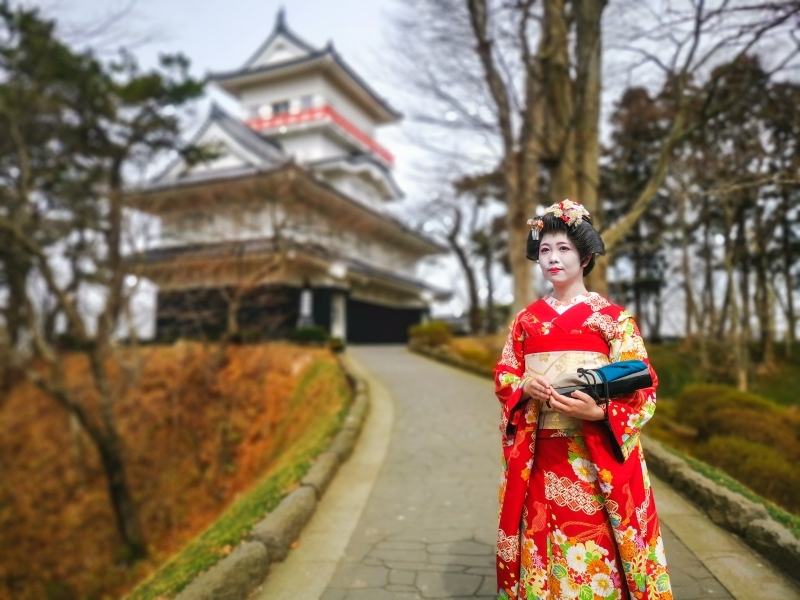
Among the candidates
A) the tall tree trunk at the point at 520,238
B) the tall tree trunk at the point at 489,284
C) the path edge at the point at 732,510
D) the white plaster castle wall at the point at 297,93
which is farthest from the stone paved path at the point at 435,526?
the white plaster castle wall at the point at 297,93

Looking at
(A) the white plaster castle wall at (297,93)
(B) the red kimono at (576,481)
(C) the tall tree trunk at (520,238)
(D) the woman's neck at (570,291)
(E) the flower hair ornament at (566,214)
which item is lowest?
(B) the red kimono at (576,481)

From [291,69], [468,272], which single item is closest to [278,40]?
[291,69]

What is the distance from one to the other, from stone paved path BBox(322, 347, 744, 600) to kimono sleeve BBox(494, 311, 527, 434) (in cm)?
137

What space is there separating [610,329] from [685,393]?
625 cm

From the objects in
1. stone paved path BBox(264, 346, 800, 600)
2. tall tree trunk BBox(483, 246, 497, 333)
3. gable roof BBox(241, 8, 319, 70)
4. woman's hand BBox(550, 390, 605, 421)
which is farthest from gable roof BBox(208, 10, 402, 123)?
woman's hand BBox(550, 390, 605, 421)

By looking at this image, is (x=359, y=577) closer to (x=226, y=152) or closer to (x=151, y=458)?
(x=151, y=458)

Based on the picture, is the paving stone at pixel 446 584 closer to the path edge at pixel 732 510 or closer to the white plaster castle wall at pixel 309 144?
the path edge at pixel 732 510

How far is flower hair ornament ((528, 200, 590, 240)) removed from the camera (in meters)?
2.41

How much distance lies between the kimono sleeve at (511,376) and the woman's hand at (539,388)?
10cm

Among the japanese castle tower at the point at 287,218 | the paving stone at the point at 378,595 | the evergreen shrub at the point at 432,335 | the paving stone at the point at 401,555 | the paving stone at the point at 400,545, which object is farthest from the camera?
the evergreen shrub at the point at 432,335

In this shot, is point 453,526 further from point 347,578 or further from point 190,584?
point 190,584

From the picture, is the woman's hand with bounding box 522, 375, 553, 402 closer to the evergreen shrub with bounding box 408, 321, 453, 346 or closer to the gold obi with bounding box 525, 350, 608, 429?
the gold obi with bounding box 525, 350, 608, 429

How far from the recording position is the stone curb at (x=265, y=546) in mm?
2936

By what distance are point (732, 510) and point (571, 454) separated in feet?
7.57
